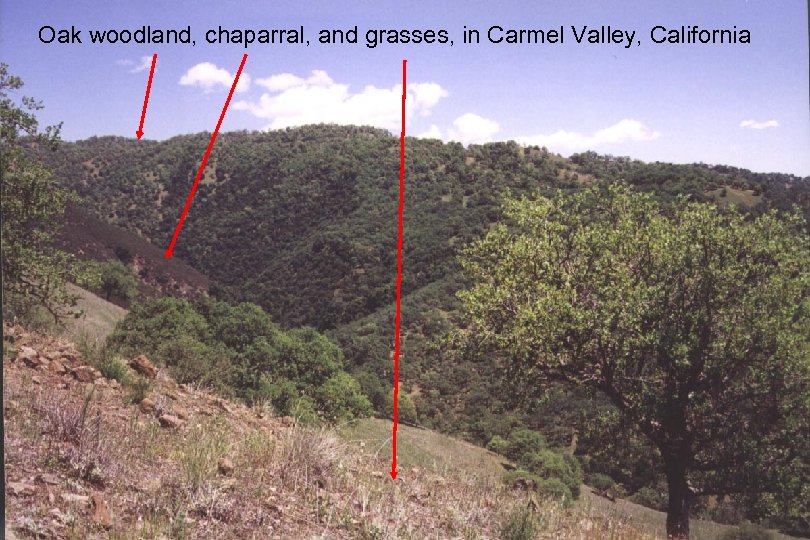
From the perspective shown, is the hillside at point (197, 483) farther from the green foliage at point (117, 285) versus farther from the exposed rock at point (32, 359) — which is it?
the green foliage at point (117, 285)

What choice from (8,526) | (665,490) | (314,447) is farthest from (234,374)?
(665,490)

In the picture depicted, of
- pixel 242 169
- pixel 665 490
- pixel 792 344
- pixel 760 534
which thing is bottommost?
pixel 665 490

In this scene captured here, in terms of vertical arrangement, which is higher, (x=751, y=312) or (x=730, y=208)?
(x=730, y=208)

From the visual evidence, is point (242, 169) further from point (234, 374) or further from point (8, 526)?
point (8, 526)

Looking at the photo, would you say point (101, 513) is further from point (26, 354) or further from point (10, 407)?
point (26, 354)

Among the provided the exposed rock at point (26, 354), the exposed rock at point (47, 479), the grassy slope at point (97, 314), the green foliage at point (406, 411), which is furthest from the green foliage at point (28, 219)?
the green foliage at point (406, 411)

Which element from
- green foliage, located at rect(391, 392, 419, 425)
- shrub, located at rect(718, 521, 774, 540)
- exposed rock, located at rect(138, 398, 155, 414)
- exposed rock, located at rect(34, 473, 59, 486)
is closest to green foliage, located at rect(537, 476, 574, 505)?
shrub, located at rect(718, 521, 774, 540)

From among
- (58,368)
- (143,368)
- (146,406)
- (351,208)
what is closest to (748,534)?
(143,368)
